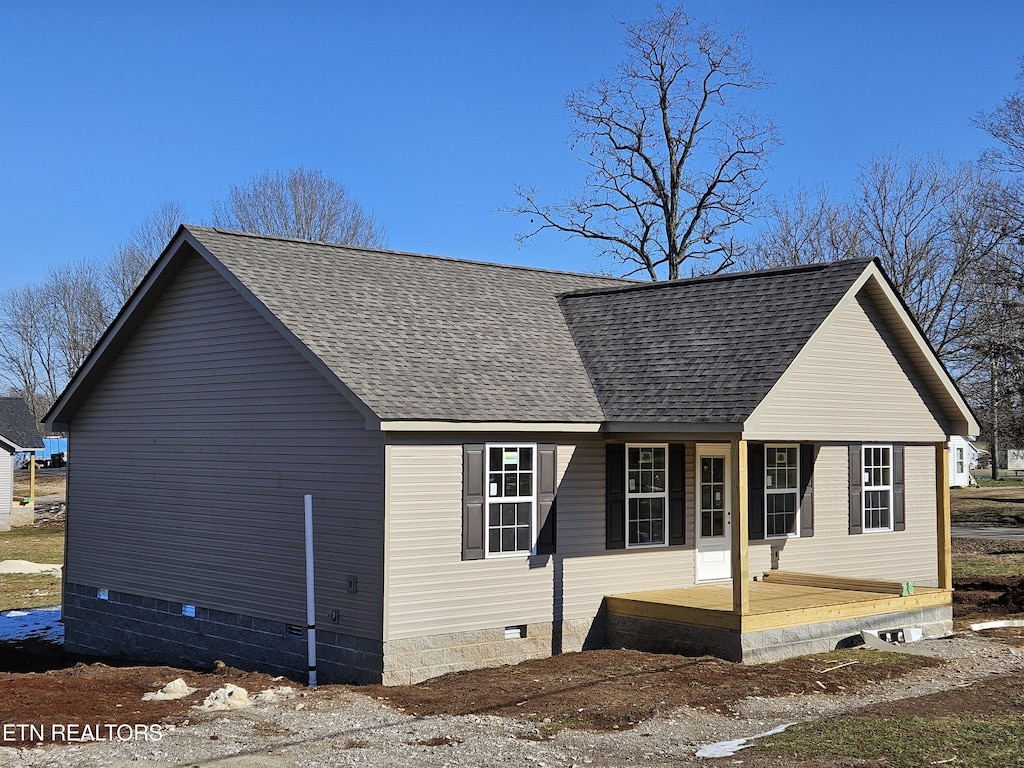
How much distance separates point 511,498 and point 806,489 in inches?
233

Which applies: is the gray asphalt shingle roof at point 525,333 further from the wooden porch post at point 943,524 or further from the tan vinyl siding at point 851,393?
the wooden porch post at point 943,524

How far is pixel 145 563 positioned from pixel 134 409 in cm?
245

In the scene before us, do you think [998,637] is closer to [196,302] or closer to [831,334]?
[831,334]

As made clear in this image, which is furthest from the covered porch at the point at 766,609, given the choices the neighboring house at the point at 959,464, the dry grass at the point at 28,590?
the neighboring house at the point at 959,464

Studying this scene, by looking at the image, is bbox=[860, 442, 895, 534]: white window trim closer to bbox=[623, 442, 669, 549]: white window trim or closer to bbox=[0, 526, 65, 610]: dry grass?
bbox=[623, 442, 669, 549]: white window trim

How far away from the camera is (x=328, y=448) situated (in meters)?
14.3

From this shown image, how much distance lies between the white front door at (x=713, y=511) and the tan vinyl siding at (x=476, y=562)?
99 centimetres

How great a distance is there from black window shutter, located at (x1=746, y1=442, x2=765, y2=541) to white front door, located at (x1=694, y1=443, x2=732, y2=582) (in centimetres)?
36

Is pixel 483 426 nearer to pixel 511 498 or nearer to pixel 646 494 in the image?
pixel 511 498

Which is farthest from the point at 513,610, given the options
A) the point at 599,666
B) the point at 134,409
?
the point at 134,409

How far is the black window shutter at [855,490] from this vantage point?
1870cm

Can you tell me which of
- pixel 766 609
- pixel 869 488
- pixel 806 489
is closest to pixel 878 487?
pixel 869 488

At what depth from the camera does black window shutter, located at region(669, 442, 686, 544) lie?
54.1ft

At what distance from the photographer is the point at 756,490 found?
17.5 meters
